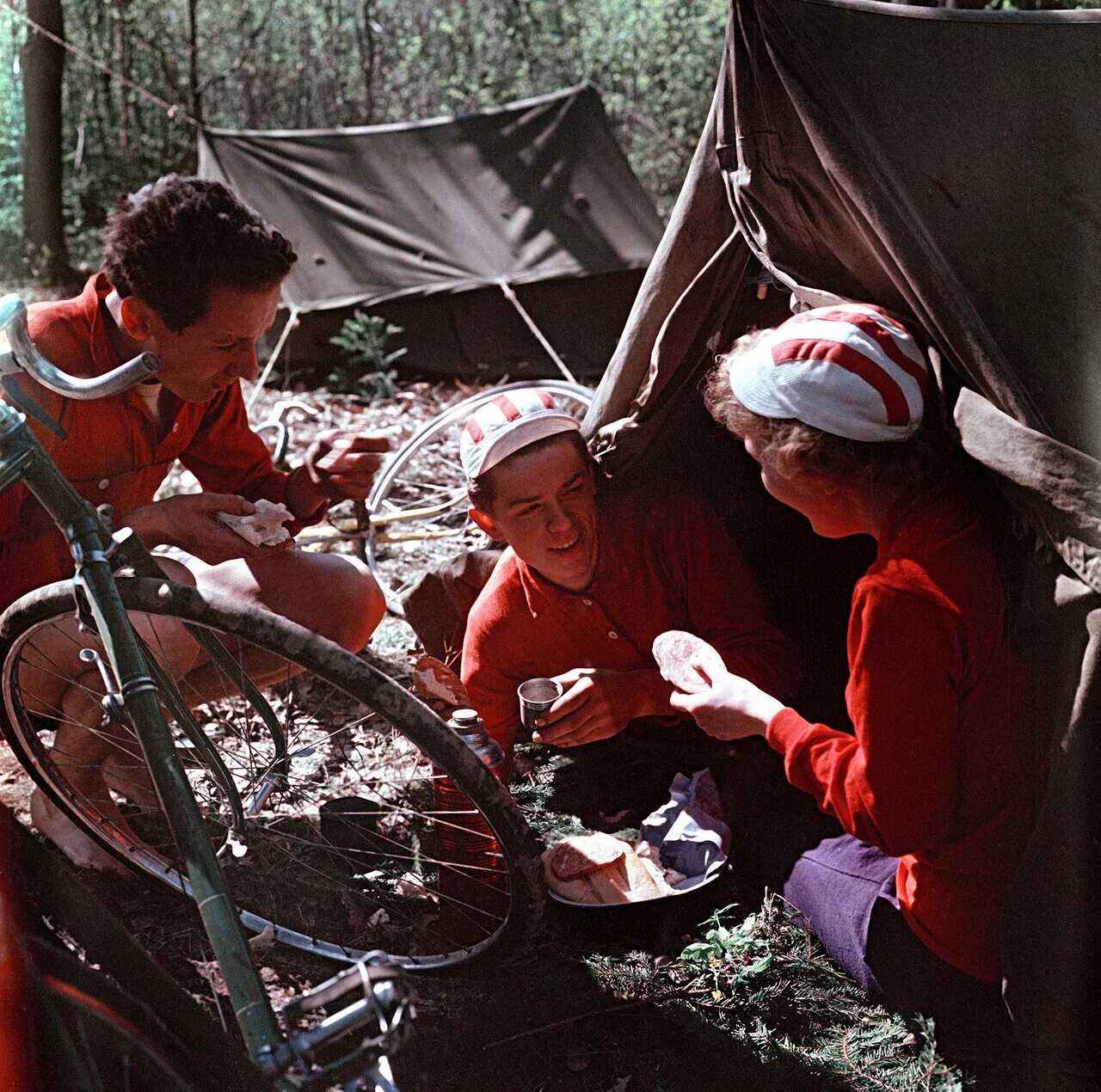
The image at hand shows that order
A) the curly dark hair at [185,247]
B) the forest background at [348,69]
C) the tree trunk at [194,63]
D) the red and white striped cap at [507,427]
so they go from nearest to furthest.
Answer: the curly dark hair at [185,247] < the red and white striped cap at [507,427] < the tree trunk at [194,63] < the forest background at [348,69]

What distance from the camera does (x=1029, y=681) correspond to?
73.8 inches

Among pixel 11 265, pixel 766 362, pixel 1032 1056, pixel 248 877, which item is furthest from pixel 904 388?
pixel 11 265

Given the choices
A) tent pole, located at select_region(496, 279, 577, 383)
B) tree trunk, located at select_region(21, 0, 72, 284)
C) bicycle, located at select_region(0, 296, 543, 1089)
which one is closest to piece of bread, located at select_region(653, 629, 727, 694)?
bicycle, located at select_region(0, 296, 543, 1089)

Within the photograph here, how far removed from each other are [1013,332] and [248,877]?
207cm

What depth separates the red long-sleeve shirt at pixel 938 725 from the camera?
178 cm

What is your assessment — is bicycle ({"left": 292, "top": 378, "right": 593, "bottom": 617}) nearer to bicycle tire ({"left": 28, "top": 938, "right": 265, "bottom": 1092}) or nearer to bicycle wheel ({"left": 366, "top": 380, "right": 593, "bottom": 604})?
bicycle wheel ({"left": 366, "top": 380, "right": 593, "bottom": 604})

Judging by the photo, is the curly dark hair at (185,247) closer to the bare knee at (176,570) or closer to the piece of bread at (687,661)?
the bare knee at (176,570)

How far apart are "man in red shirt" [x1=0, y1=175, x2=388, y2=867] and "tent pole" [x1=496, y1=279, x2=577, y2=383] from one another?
4.03 meters

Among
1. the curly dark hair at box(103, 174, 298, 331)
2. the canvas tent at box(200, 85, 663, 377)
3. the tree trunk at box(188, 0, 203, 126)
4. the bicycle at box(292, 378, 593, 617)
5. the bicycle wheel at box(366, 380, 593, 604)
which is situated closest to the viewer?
the curly dark hair at box(103, 174, 298, 331)

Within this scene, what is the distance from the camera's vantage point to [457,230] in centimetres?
736

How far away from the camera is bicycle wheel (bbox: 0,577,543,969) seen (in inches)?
77.3

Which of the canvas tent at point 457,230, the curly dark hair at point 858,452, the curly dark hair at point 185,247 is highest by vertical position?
the canvas tent at point 457,230

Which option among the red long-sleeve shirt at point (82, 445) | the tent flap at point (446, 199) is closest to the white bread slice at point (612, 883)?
the red long-sleeve shirt at point (82, 445)

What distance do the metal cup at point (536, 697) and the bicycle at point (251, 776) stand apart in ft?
0.83
